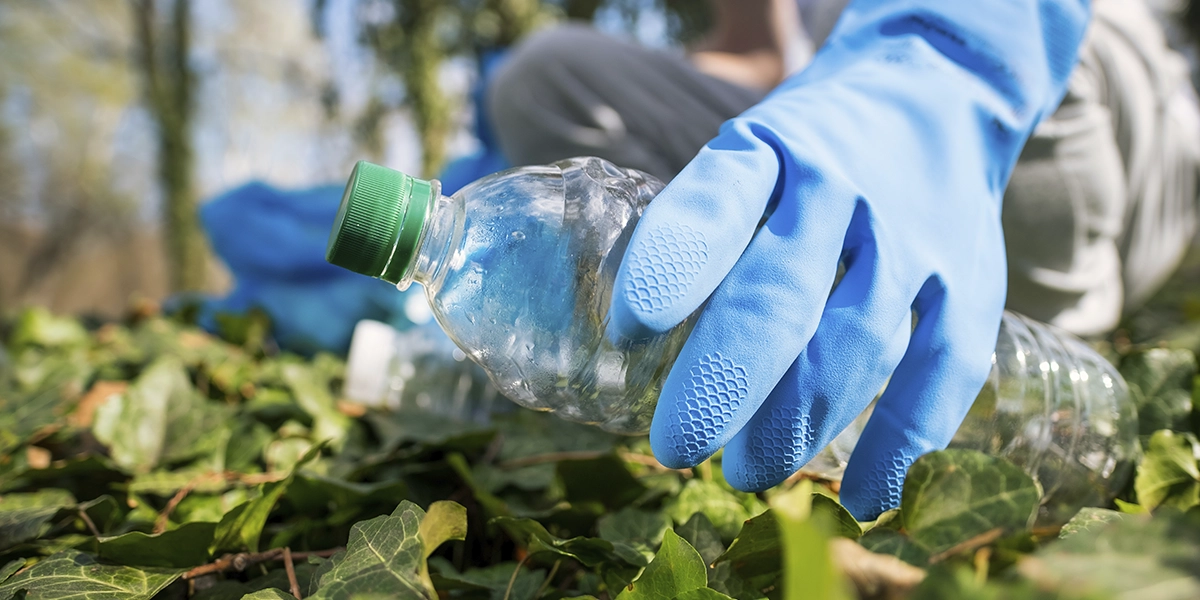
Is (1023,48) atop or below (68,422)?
atop

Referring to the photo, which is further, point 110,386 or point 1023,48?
point 110,386

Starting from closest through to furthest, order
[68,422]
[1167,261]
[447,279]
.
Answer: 1. [447,279]
2. [68,422]
3. [1167,261]

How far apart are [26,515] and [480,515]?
0.45 meters

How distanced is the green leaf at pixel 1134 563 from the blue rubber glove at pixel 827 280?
0.33m

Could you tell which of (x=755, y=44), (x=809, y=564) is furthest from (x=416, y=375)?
(x=809, y=564)

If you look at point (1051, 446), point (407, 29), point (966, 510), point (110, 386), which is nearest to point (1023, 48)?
point (1051, 446)

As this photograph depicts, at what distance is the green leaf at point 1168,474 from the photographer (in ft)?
2.15

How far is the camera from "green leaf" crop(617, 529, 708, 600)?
0.47 m

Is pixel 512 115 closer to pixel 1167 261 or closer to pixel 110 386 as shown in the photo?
pixel 110 386

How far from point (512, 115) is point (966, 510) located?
1764mm

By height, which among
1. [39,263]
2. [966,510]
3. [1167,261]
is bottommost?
[39,263]

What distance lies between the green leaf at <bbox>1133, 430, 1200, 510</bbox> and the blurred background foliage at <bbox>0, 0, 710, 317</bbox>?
7.01 meters

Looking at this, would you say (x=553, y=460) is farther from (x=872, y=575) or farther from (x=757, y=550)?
(x=872, y=575)

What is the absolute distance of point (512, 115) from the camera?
2037mm
